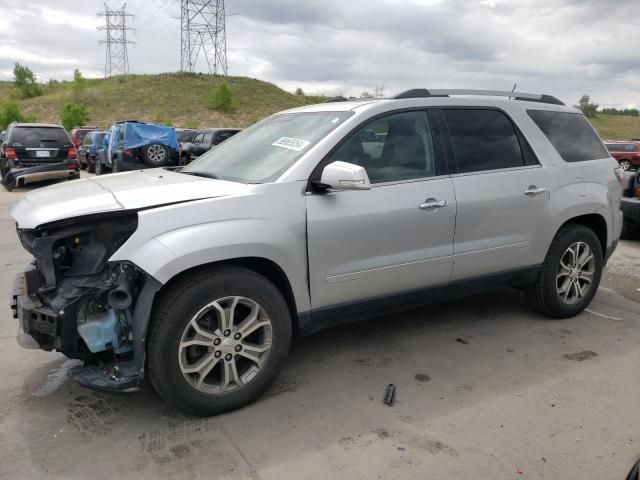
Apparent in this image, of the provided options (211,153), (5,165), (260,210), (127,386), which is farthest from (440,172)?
(5,165)

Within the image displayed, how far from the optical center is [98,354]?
9.90ft

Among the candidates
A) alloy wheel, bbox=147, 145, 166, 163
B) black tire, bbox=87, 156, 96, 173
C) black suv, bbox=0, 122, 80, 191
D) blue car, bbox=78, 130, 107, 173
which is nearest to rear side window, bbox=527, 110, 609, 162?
black suv, bbox=0, 122, 80, 191

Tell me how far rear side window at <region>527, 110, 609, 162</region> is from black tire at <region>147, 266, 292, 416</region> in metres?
2.77

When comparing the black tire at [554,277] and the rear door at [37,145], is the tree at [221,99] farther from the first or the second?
the black tire at [554,277]

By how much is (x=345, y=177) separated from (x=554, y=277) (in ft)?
7.90

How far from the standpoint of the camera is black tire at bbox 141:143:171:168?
16.4 metres

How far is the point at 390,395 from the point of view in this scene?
10.8 feet

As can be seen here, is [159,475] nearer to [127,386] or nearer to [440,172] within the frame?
[127,386]

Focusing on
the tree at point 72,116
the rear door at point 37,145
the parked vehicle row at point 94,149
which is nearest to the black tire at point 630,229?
the parked vehicle row at point 94,149

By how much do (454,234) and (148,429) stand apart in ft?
7.64

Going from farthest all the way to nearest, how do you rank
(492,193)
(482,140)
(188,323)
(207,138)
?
(207,138)
(482,140)
(492,193)
(188,323)

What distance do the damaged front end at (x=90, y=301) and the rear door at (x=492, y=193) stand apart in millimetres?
2204

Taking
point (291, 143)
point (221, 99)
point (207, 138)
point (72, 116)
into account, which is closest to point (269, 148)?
point (291, 143)

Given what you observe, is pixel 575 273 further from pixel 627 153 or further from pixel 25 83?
pixel 25 83
